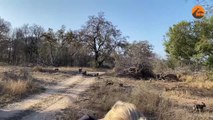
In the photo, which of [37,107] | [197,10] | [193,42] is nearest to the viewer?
[197,10]

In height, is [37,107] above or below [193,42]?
below

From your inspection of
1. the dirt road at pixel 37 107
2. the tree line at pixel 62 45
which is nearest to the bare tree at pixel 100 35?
the tree line at pixel 62 45

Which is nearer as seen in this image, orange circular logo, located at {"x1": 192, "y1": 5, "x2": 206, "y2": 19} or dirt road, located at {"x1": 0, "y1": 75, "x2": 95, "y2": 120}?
A: orange circular logo, located at {"x1": 192, "y1": 5, "x2": 206, "y2": 19}

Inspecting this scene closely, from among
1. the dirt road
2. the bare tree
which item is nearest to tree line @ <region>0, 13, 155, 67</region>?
the bare tree

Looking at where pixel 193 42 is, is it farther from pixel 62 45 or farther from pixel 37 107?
pixel 62 45

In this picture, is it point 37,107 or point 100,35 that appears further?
point 100,35

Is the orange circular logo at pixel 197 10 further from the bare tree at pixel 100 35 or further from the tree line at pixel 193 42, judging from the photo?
the bare tree at pixel 100 35

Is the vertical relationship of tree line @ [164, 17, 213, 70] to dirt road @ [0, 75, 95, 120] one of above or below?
above

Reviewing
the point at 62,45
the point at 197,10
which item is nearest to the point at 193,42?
the point at 197,10

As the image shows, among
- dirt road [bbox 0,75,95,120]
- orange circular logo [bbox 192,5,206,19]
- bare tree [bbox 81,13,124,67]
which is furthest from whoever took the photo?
bare tree [bbox 81,13,124,67]

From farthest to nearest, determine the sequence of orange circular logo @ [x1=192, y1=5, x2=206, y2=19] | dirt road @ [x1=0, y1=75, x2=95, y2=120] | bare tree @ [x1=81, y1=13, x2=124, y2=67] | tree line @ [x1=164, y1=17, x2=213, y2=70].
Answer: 1. bare tree @ [x1=81, y1=13, x2=124, y2=67]
2. tree line @ [x1=164, y1=17, x2=213, y2=70]
3. dirt road @ [x1=0, y1=75, x2=95, y2=120]
4. orange circular logo @ [x1=192, y1=5, x2=206, y2=19]

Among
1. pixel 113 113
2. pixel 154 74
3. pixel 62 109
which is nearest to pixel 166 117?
pixel 62 109

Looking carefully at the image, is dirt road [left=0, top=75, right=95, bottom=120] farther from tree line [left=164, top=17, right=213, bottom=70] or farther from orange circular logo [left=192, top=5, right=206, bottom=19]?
tree line [left=164, top=17, right=213, bottom=70]

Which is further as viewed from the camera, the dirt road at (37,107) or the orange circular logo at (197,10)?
the dirt road at (37,107)
